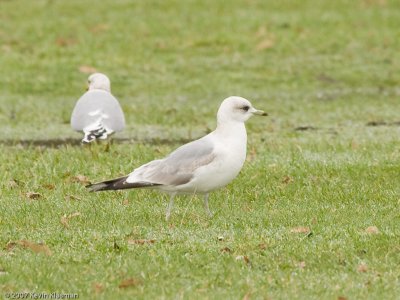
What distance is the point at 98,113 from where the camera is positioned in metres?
13.6

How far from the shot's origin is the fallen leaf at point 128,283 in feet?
25.1

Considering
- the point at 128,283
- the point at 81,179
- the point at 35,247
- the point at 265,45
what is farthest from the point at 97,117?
the point at 265,45

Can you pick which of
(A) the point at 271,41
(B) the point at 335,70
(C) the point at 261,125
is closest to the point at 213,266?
(C) the point at 261,125

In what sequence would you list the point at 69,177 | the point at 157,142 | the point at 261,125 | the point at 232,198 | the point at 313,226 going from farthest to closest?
the point at 261,125
the point at 157,142
the point at 69,177
the point at 232,198
the point at 313,226

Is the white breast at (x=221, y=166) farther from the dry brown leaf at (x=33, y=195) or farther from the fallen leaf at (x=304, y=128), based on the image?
the fallen leaf at (x=304, y=128)

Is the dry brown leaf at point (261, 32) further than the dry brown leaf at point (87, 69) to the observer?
Yes

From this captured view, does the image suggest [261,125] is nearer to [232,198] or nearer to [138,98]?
[138,98]

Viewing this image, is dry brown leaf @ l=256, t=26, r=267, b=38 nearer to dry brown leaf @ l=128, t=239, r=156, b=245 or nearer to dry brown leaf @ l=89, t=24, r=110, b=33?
dry brown leaf @ l=89, t=24, r=110, b=33

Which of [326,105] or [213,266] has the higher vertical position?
[213,266]

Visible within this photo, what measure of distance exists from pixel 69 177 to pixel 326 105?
8.44m

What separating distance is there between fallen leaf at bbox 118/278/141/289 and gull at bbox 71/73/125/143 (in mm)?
5513

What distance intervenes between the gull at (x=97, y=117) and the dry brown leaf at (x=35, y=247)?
14.3 feet

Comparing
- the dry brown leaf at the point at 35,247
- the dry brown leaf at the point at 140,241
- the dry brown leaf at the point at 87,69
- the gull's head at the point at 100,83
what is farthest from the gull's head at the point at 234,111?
the dry brown leaf at the point at 87,69

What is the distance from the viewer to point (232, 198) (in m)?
11.0
